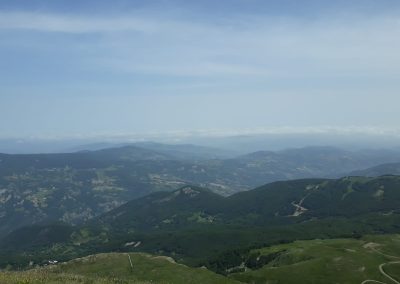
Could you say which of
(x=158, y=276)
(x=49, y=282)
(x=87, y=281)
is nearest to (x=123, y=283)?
(x=87, y=281)

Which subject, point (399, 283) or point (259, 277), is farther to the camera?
point (259, 277)

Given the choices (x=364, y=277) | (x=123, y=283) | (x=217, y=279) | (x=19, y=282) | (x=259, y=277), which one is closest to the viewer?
(x=19, y=282)

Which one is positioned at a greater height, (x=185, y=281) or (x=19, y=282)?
(x=19, y=282)

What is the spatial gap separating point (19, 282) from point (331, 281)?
15537 cm

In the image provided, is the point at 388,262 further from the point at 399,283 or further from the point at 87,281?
the point at 87,281

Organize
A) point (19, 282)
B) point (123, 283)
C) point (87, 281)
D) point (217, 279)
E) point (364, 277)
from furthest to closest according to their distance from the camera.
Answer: point (364, 277) → point (217, 279) → point (123, 283) → point (87, 281) → point (19, 282)

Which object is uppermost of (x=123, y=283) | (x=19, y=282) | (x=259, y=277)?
(x=19, y=282)

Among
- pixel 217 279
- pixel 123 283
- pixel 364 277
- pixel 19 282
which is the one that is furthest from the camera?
pixel 364 277

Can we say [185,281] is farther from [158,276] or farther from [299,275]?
[299,275]

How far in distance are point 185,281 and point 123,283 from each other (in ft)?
377

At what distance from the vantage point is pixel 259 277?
19462 centimetres

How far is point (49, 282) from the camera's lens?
5322cm

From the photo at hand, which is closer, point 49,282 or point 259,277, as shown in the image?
point 49,282

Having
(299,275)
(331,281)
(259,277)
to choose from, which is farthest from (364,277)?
(259,277)
